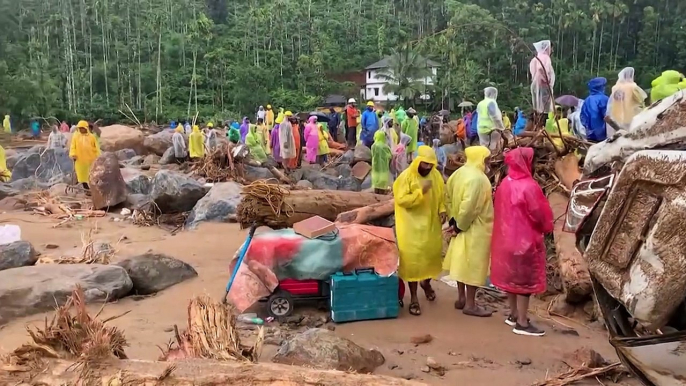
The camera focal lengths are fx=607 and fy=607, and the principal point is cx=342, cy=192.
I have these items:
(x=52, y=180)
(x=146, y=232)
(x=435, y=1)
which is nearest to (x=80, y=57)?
(x=435, y=1)

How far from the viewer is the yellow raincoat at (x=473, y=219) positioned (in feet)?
17.5

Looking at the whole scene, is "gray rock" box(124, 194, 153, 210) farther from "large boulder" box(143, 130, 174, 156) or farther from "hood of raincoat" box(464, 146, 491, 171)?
"large boulder" box(143, 130, 174, 156)

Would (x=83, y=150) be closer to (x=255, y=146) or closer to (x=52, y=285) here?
(x=255, y=146)

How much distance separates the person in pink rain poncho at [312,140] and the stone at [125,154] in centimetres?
655

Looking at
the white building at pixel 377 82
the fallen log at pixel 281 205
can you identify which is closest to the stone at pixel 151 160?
the fallen log at pixel 281 205

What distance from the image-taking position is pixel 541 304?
6027mm

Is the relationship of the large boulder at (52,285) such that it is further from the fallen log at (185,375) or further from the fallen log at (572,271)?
the fallen log at (572,271)

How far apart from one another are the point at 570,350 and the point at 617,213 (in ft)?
8.72

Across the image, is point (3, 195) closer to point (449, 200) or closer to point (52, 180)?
point (52, 180)

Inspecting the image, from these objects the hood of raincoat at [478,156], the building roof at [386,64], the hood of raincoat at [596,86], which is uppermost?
the building roof at [386,64]

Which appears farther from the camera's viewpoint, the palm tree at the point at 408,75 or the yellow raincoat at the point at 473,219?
the palm tree at the point at 408,75

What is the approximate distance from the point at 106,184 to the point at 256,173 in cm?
397

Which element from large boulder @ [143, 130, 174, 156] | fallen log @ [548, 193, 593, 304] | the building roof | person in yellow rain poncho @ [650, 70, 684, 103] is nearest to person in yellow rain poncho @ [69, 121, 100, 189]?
large boulder @ [143, 130, 174, 156]

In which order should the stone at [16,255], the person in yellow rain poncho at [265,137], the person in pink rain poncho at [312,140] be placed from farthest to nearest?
1. the person in yellow rain poncho at [265,137]
2. the person in pink rain poncho at [312,140]
3. the stone at [16,255]
